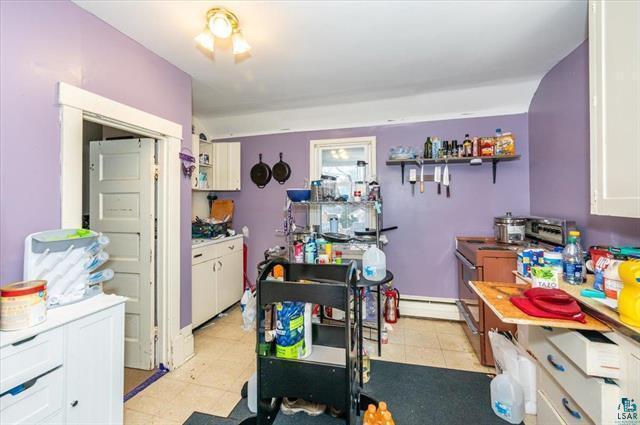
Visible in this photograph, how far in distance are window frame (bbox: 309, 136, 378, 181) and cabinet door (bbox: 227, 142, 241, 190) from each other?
0.99 metres

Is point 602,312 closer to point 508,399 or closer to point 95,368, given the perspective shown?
point 508,399

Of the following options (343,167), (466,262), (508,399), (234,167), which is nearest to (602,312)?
(508,399)

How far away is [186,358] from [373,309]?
1865 mm

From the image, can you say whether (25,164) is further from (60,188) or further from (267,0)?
(267,0)

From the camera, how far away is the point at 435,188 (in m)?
3.13

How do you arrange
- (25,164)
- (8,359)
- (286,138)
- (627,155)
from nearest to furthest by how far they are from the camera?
1. (8,359)
2. (627,155)
3. (25,164)
4. (286,138)

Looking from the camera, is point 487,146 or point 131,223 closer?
point 131,223

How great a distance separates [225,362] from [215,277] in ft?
3.27

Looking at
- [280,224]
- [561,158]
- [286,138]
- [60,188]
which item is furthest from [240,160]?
[561,158]

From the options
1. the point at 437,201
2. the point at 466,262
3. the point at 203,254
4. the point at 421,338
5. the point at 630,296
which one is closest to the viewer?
the point at 630,296

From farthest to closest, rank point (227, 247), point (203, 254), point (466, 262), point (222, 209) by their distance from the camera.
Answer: point (222, 209), point (227, 247), point (203, 254), point (466, 262)

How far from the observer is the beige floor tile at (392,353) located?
2.36 meters

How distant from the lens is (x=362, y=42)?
6.39ft

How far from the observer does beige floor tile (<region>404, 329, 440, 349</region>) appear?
2.60 meters
